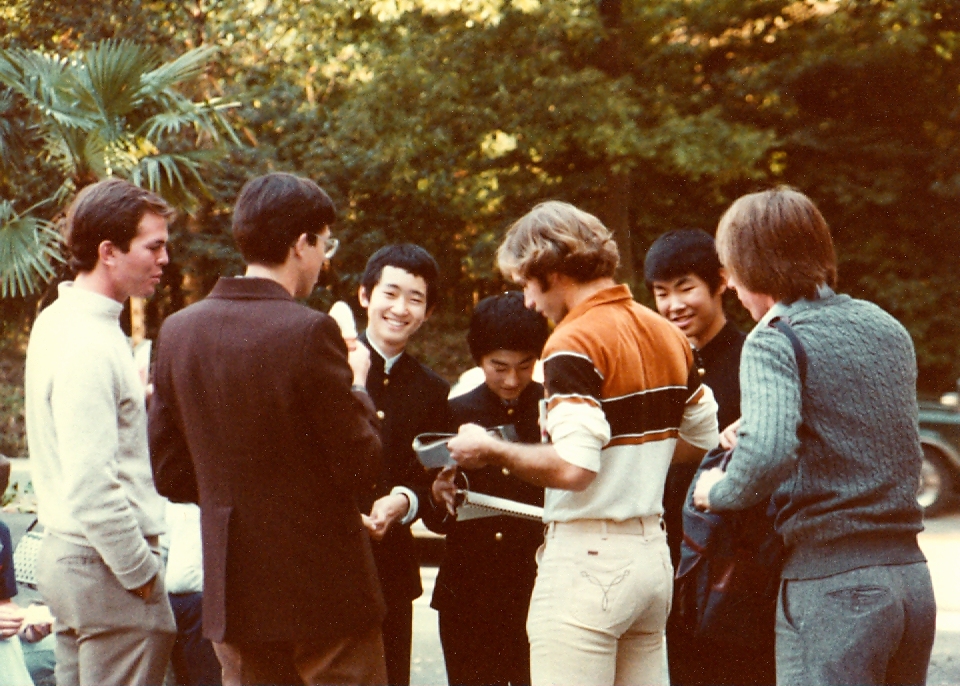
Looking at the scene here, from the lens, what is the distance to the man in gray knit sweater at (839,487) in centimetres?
264

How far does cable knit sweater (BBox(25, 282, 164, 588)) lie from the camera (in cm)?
310

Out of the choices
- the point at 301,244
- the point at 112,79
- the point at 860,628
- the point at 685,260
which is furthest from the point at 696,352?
the point at 112,79

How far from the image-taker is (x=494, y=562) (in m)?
3.87

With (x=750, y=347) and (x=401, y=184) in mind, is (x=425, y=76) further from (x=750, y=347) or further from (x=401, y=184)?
(x=750, y=347)

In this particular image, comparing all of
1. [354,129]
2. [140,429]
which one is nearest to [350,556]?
[140,429]

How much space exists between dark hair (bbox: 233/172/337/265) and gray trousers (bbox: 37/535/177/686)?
1.05 meters

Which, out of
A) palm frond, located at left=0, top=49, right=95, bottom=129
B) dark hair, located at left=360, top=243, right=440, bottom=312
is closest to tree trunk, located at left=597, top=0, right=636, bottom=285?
palm frond, located at left=0, top=49, right=95, bottom=129

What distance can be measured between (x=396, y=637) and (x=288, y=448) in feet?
4.27

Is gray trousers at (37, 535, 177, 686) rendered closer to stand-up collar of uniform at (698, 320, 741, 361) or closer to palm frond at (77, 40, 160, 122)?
stand-up collar of uniform at (698, 320, 741, 361)

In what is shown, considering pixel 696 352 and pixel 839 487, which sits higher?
pixel 696 352

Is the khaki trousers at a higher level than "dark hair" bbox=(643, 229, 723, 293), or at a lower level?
lower

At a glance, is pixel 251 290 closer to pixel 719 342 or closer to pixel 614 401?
pixel 614 401

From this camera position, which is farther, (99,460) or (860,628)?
(99,460)

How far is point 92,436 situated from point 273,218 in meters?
0.82
